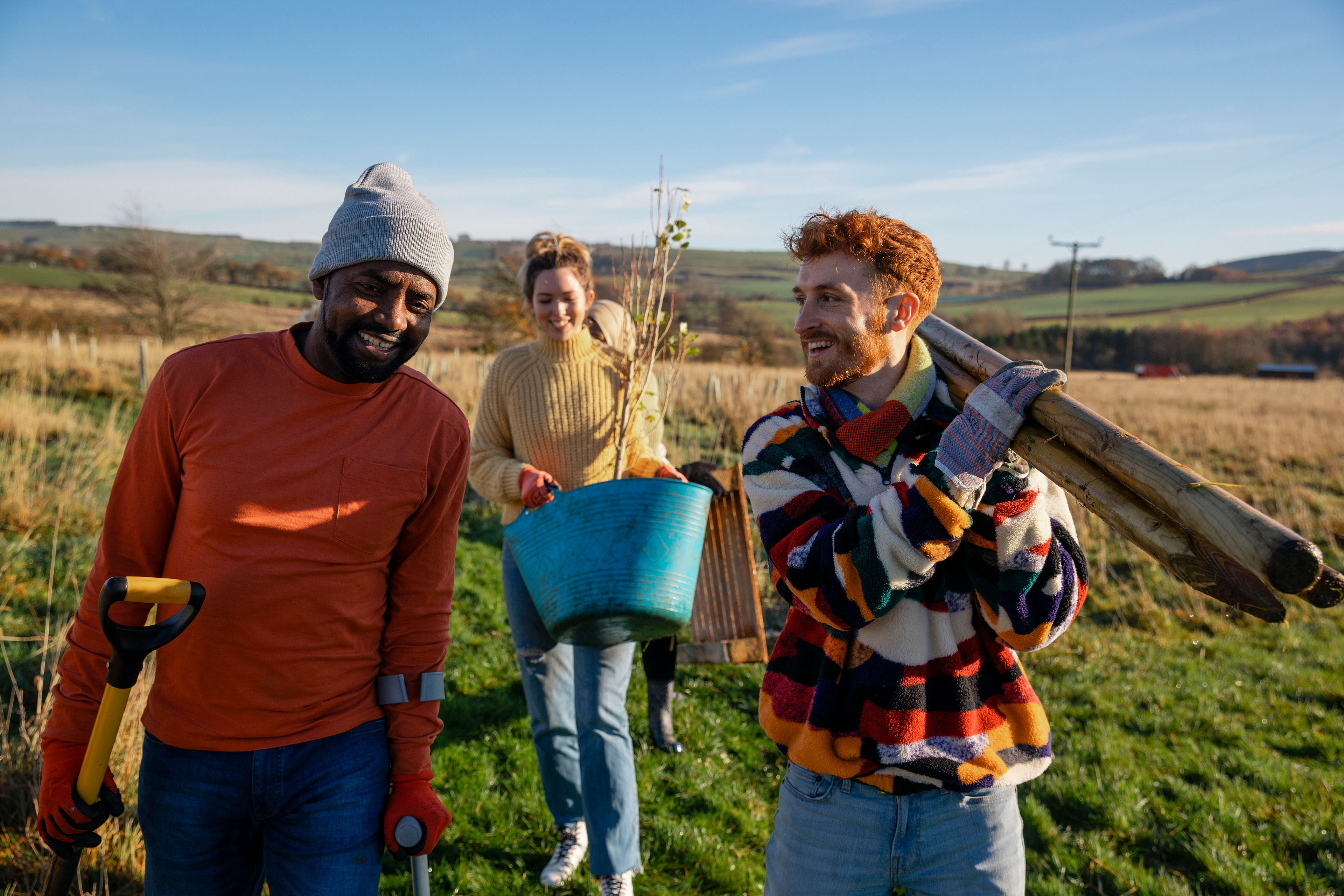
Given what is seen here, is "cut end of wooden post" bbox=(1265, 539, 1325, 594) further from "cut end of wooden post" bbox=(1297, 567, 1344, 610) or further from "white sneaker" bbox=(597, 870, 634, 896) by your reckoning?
"white sneaker" bbox=(597, 870, 634, 896)

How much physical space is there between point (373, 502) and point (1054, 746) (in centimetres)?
390

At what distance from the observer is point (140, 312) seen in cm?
2550

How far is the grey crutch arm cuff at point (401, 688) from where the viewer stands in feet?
6.02

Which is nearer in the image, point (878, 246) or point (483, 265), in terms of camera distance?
point (878, 246)

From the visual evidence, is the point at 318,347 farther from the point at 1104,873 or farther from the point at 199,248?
the point at 199,248

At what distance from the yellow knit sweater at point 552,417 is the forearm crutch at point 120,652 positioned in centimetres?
145

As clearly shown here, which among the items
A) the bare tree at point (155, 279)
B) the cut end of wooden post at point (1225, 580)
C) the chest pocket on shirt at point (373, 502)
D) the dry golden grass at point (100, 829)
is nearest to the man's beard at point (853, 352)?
the cut end of wooden post at point (1225, 580)

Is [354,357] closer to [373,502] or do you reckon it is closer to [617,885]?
[373,502]

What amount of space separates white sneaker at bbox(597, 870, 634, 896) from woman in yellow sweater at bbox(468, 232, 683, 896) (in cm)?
1

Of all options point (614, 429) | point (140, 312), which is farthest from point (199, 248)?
point (614, 429)

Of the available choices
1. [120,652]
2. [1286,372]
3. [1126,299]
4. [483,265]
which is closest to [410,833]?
[120,652]

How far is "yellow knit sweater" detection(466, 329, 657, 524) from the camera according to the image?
9.77 ft

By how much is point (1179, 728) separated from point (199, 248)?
3096cm

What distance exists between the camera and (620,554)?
217 cm
